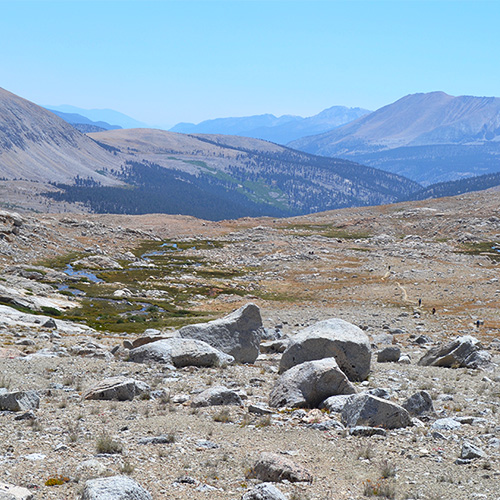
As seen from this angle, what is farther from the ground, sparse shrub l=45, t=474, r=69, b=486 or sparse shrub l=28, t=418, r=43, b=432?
sparse shrub l=45, t=474, r=69, b=486

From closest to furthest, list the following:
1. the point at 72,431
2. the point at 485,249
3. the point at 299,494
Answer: the point at 299,494 → the point at 72,431 → the point at 485,249

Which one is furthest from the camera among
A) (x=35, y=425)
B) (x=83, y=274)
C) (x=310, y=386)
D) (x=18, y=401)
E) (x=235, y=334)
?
(x=83, y=274)

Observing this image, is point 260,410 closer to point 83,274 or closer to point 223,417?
point 223,417

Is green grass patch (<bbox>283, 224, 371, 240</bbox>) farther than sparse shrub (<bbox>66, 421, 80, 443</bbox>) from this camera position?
Yes

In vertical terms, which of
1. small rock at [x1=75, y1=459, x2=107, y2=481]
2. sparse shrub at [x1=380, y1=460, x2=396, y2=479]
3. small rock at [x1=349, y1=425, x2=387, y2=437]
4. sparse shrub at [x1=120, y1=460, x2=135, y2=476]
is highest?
small rock at [x1=75, y1=459, x2=107, y2=481]

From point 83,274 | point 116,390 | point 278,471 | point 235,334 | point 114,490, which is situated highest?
point 114,490

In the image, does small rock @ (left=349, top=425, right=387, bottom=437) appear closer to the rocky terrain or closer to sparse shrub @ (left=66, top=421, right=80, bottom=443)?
the rocky terrain

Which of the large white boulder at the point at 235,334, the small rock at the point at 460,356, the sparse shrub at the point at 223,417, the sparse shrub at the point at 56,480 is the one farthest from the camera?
the large white boulder at the point at 235,334

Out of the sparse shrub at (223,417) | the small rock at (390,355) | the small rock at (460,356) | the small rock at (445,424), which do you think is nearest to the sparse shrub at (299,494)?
the sparse shrub at (223,417)

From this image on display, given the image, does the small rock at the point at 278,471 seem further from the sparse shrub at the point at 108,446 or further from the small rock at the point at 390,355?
the small rock at the point at 390,355

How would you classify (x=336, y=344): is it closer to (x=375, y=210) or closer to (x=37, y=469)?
(x=37, y=469)

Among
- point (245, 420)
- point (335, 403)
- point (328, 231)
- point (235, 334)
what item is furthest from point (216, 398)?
point (328, 231)

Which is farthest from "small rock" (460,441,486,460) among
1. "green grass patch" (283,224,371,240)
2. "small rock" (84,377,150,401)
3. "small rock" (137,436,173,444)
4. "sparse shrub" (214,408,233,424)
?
"green grass patch" (283,224,371,240)

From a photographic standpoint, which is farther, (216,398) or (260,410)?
(216,398)
